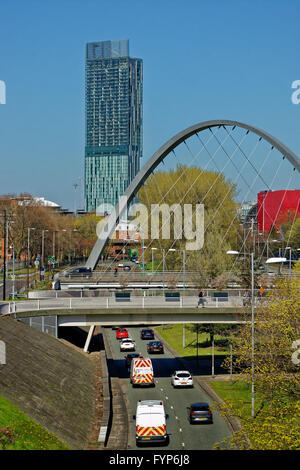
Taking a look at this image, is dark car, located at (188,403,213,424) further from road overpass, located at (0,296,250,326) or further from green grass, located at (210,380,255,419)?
road overpass, located at (0,296,250,326)

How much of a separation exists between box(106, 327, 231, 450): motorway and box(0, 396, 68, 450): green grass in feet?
18.1

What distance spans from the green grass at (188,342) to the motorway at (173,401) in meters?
1.67

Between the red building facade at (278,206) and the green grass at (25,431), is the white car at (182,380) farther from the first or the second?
the red building facade at (278,206)

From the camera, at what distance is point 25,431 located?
2233cm

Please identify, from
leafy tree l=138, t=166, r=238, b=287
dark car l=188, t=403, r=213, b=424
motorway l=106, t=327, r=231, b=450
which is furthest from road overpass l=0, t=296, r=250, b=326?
leafy tree l=138, t=166, r=238, b=287

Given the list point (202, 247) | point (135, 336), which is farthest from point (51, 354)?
point (202, 247)

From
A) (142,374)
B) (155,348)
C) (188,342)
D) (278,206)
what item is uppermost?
(278,206)

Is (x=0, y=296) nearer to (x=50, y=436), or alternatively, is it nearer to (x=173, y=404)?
(x=173, y=404)

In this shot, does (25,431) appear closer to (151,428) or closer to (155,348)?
(151,428)

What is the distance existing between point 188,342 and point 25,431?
41.5m

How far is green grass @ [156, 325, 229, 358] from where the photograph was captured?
56.4m

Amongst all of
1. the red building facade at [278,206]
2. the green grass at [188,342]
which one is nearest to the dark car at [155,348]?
the green grass at [188,342]

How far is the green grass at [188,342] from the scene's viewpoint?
5641 cm

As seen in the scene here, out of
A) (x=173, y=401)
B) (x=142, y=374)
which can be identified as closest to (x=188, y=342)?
(x=142, y=374)
